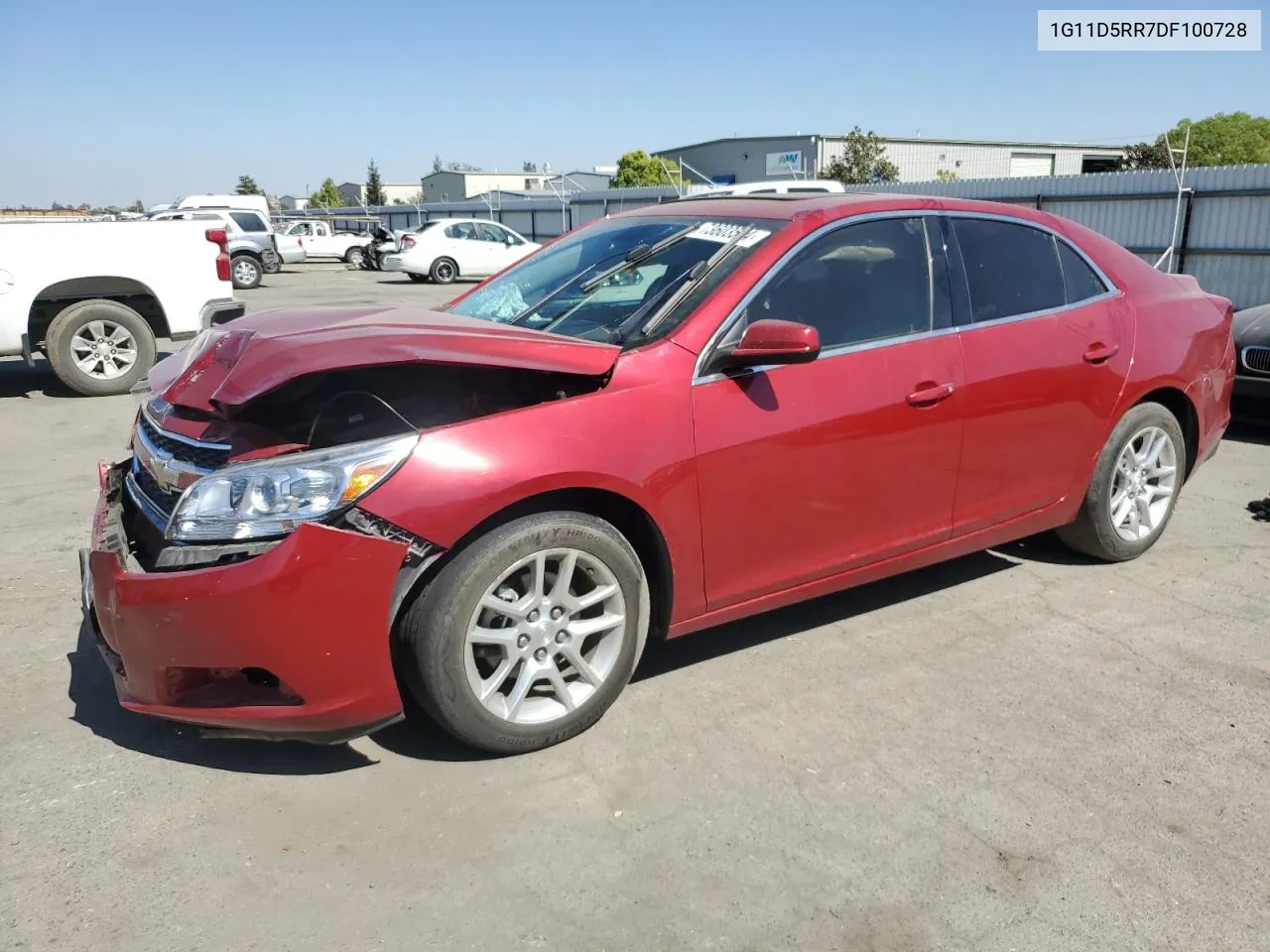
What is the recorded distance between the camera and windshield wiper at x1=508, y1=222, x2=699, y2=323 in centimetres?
383

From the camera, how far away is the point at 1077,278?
4.36 metres

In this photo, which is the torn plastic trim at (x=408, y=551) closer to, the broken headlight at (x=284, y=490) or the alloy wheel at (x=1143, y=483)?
the broken headlight at (x=284, y=490)

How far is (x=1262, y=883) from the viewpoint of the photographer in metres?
2.53

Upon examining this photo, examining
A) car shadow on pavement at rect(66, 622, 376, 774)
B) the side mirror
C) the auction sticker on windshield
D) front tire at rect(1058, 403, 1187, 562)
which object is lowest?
car shadow on pavement at rect(66, 622, 376, 774)

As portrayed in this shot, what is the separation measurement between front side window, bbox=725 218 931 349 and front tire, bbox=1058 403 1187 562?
1.36 metres

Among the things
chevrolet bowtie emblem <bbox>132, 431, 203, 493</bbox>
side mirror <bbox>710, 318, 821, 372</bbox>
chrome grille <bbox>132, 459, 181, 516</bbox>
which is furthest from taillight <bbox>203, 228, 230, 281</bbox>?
side mirror <bbox>710, 318, 821, 372</bbox>

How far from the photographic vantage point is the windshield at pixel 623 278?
3465 mm

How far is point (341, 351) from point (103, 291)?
8.02 m

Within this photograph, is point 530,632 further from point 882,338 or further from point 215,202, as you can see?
point 215,202

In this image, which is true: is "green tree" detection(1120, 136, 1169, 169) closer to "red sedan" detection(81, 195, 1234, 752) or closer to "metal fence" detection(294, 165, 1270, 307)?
"metal fence" detection(294, 165, 1270, 307)

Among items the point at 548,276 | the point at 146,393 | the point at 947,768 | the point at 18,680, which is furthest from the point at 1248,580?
the point at 18,680

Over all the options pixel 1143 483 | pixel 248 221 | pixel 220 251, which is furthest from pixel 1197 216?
pixel 248 221

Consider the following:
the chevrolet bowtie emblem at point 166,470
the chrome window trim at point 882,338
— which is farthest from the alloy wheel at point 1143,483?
the chevrolet bowtie emblem at point 166,470

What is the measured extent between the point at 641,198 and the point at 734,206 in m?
25.7
